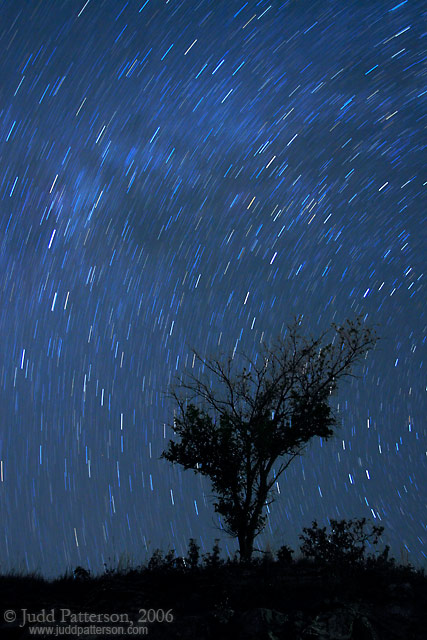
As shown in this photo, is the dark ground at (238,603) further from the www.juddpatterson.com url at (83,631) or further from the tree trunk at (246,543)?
the tree trunk at (246,543)

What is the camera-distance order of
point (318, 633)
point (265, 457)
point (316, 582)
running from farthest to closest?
1. point (265, 457)
2. point (316, 582)
3. point (318, 633)

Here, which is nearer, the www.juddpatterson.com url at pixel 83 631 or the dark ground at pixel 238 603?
the dark ground at pixel 238 603

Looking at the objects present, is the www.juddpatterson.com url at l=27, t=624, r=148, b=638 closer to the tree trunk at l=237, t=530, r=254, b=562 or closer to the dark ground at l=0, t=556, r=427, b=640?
the dark ground at l=0, t=556, r=427, b=640

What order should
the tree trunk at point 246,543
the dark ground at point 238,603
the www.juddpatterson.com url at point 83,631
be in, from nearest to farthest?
the dark ground at point 238,603 < the www.juddpatterson.com url at point 83,631 < the tree trunk at point 246,543

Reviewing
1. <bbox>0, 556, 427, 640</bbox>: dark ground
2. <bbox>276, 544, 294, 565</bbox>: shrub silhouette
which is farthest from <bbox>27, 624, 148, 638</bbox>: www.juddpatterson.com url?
<bbox>276, 544, 294, 565</bbox>: shrub silhouette

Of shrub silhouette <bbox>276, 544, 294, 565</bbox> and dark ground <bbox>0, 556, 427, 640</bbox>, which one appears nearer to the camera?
dark ground <bbox>0, 556, 427, 640</bbox>

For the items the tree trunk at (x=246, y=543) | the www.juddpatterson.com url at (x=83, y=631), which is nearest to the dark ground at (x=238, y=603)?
the www.juddpatterson.com url at (x=83, y=631)

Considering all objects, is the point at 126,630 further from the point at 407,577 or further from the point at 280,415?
the point at 280,415

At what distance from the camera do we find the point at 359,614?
1054 cm

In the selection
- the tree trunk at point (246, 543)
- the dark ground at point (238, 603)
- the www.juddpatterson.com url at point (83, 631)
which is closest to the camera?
the dark ground at point (238, 603)

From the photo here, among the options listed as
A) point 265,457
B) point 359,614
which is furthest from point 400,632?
point 265,457

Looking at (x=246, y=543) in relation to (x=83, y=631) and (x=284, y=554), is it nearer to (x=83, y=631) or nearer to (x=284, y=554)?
(x=284, y=554)

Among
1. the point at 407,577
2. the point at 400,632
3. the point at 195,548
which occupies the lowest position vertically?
the point at 400,632

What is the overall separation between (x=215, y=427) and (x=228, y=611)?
8922mm
